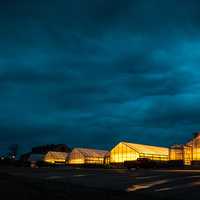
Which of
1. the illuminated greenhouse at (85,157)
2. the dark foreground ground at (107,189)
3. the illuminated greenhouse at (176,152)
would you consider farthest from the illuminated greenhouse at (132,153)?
the dark foreground ground at (107,189)

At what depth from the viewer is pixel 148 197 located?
19047 millimetres

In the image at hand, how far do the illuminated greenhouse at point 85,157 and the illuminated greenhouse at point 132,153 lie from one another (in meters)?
15.7

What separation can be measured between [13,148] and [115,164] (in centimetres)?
8865

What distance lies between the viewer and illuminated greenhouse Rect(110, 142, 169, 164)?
91.5 m

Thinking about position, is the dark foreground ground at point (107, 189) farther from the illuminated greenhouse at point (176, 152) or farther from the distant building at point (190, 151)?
the illuminated greenhouse at point (176, 152)

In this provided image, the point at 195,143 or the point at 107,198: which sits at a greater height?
the point at 195,143

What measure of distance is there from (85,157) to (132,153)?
23568 millimetres

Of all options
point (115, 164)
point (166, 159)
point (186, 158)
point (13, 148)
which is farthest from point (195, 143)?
point (13, 148)

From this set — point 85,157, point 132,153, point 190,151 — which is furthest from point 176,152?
point 85,157

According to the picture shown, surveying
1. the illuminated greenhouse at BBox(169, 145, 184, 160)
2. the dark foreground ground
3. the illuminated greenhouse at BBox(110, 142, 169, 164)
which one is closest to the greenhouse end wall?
the illuminated greenhouse at BBox(110, 142, 169, 164)

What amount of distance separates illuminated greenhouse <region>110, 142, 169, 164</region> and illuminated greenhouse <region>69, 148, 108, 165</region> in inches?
616

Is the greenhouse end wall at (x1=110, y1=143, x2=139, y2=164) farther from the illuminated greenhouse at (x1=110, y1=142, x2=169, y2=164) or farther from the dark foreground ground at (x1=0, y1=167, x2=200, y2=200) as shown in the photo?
the dark foreground ground at (x1=0, y1=167, x2=200, y2=200)

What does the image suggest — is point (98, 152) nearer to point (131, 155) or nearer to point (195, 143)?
point (131, 155)

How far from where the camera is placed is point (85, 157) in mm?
112562
